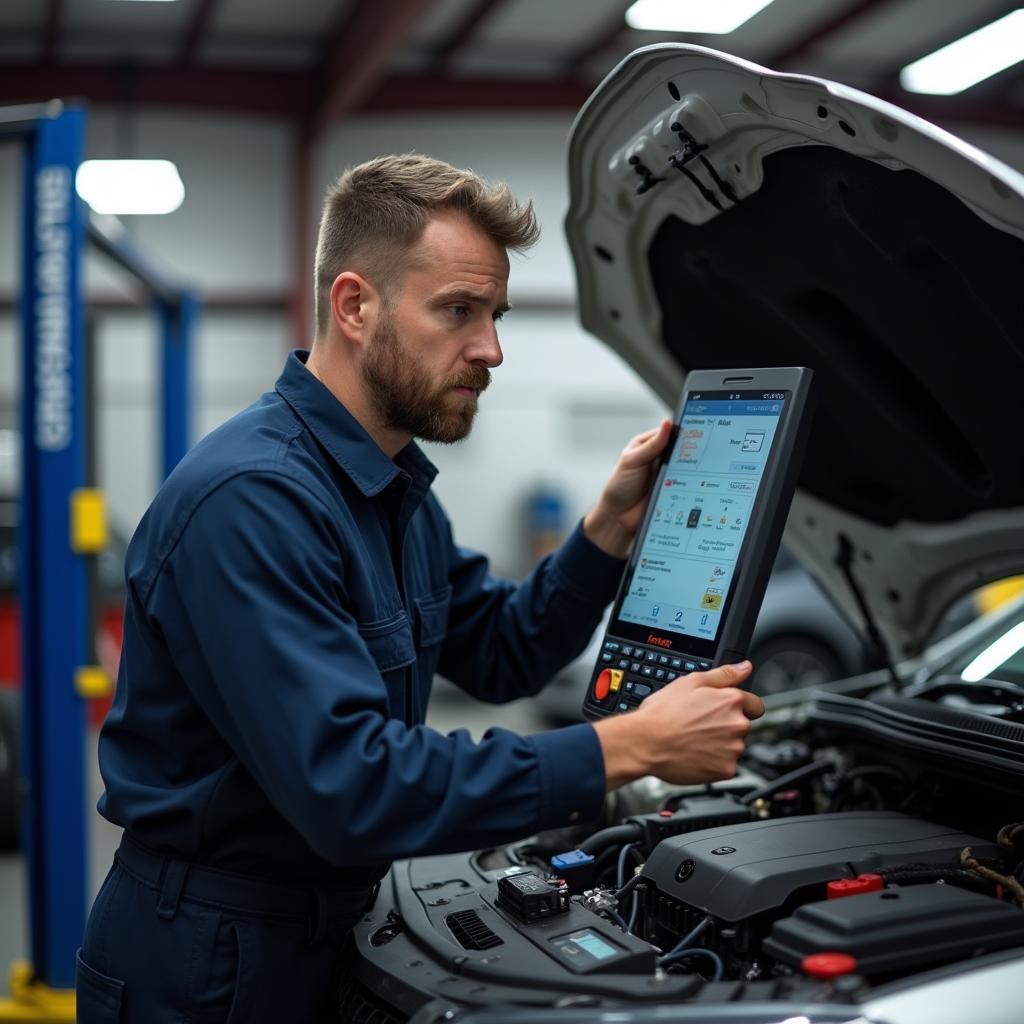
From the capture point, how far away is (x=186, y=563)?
144 cm

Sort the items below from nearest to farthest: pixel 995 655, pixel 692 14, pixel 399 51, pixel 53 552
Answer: pixel 995 655, pixel 53 552, pixel 399 51, pixel 692 14

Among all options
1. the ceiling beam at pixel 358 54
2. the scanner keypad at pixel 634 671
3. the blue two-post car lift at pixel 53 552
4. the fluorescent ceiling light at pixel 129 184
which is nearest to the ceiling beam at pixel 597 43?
the ceiling beam at pixel 358 54

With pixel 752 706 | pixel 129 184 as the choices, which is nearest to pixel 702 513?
pixel 752 706

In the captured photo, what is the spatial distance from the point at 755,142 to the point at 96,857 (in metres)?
4.13

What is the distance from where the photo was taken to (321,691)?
134 cm

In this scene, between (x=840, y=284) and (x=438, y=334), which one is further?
(x=840, y=284)

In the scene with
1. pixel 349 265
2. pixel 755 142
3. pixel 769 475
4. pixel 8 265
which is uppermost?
pixel 8 265

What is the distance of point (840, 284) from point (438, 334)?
2.33 ft

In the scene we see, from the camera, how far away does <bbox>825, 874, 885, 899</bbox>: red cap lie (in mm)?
1505

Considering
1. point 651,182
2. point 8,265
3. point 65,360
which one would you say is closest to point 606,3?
point 8,265

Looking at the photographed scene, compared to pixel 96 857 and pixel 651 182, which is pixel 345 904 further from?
pixel 96 857

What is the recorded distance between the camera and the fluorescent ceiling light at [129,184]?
31.2 feet

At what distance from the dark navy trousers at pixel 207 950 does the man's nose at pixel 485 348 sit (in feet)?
2.52

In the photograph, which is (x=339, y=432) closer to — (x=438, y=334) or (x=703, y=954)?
A: (x=438, y=334)
